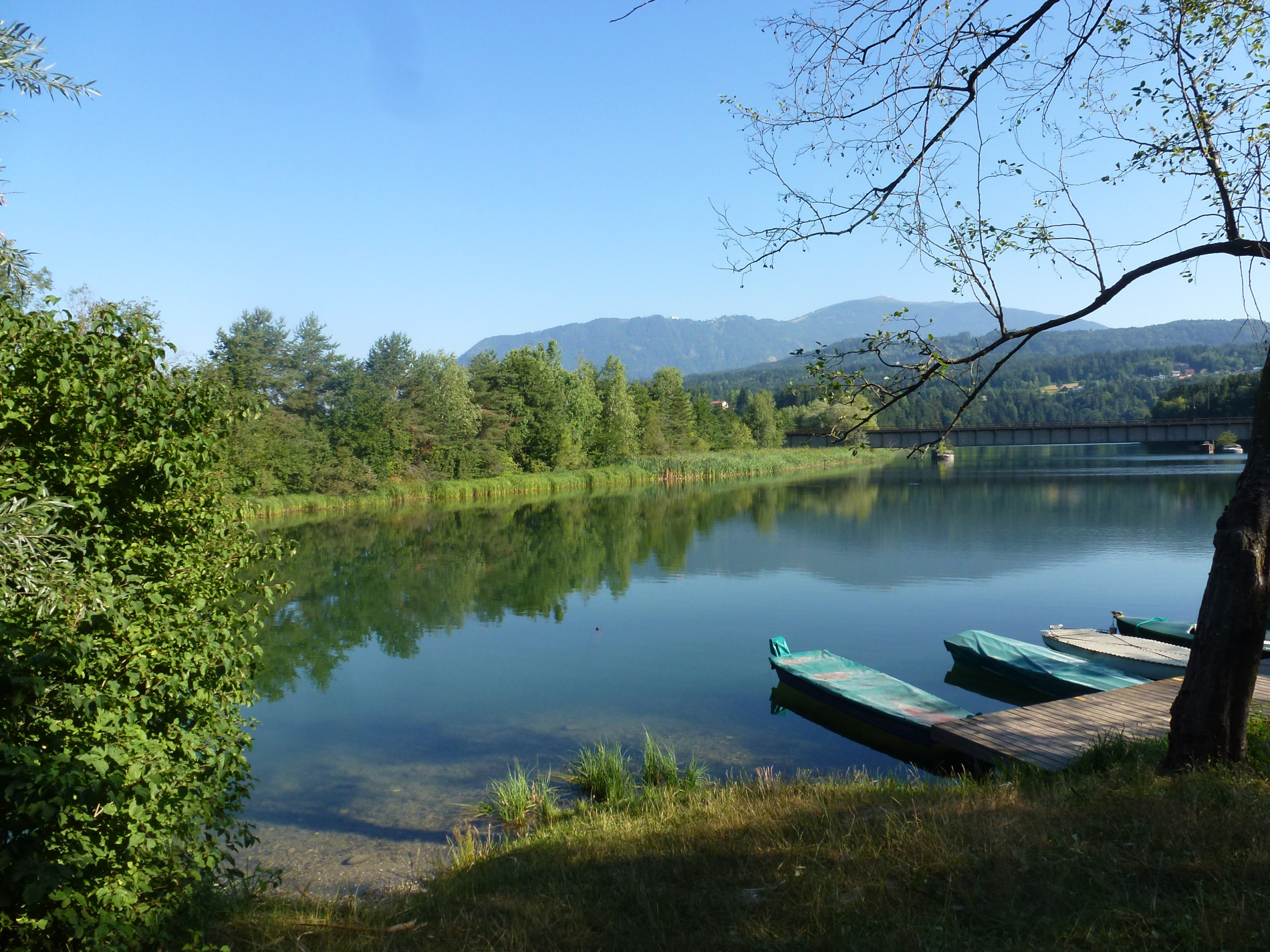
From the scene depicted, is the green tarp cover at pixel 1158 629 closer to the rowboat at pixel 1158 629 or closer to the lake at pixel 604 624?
the rowboat at pixel 1158 629

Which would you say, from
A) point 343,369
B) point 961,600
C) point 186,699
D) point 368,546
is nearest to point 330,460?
point 343,369

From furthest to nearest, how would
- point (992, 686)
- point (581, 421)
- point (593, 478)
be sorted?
point (581, 421) < point (593, 478) < point (992, 686)

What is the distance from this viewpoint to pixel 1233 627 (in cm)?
528

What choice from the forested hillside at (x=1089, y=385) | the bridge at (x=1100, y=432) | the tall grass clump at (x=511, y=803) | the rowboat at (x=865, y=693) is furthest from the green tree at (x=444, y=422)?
the forested hillside at (x=1089, y=385)

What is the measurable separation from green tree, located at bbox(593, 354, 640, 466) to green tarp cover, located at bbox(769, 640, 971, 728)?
48.6m

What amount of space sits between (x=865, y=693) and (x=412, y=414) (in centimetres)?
4186

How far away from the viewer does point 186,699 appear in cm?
450

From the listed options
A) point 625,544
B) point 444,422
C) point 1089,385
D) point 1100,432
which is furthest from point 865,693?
point 1089,385

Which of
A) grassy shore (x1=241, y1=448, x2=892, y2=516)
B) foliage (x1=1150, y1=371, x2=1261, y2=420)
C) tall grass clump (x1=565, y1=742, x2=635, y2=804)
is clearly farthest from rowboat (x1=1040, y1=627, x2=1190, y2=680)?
foliage (x1=1150, y1=371, x2=1261, y2=420)

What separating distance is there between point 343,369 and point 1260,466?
49.4 metres

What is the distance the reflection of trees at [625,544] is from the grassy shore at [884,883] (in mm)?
7417

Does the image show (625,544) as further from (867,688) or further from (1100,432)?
(1100,432)

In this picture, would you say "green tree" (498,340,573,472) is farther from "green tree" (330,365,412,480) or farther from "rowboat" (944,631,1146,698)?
"rowboat" (944,631,1146,698)

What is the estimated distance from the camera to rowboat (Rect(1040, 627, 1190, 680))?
440 inches
